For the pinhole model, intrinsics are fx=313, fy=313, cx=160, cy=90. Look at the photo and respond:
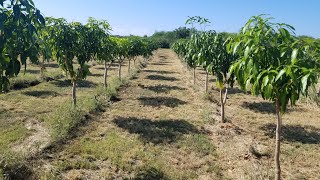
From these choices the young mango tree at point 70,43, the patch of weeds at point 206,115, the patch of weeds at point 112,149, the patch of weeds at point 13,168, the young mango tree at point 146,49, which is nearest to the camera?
the patch of weeds at point 13,168

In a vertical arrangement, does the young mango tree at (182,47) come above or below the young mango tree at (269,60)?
above

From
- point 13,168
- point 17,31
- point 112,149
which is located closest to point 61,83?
point 112,149

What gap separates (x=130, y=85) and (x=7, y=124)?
31.9 ft

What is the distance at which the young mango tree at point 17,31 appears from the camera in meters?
4.15

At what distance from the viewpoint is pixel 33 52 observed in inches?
193

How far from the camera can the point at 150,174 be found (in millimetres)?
6820

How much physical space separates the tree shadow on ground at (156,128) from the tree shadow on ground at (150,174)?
189 cm

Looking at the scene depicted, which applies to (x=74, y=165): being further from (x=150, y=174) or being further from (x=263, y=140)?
(x=263, y=140)

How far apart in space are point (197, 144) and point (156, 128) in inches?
73.2

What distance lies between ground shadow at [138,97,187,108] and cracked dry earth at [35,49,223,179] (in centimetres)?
39

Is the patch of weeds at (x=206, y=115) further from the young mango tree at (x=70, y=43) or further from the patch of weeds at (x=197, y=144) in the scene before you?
the young mango tree at (x=70, y=43)

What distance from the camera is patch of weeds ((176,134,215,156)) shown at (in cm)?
828

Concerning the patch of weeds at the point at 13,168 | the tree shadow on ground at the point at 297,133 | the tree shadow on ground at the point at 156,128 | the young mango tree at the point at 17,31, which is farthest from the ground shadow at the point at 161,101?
the young mango tree at the point at 17,31

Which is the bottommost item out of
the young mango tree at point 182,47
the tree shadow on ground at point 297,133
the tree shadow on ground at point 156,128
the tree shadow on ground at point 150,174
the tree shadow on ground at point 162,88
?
the tree shadow on ground at point 150,174
